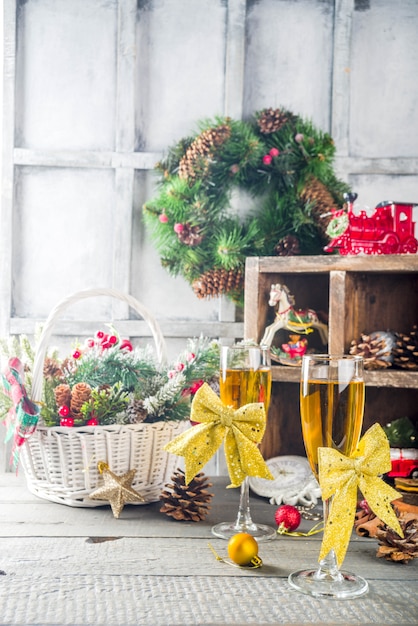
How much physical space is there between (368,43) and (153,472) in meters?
1.38

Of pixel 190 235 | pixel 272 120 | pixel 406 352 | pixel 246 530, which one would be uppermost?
pixel 272 120

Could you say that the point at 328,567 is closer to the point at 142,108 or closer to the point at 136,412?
the point at 136,412

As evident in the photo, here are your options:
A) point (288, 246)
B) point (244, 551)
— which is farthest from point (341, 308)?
point (244, 551)

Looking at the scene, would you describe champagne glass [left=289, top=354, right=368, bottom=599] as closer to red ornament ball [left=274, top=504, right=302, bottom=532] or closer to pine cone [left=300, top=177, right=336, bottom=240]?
red ornament ball [left=274, top=504, right=302, bottom=532]

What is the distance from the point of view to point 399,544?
3.40 feet

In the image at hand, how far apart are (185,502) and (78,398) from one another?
0.26 meters

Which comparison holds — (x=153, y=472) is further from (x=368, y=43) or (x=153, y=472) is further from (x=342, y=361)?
(x=368, y=43)

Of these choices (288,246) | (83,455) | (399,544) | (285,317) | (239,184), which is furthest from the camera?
(239,184)

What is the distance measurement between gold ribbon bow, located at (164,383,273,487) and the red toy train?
57 centimetres

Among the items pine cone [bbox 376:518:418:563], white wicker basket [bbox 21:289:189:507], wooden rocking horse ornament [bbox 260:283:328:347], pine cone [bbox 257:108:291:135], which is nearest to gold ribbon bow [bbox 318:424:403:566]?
pine cone [bbox 376:518:418:563]

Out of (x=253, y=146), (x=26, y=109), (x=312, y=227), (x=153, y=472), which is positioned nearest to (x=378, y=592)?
(x=153, y=472)

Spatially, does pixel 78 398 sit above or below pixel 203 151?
below

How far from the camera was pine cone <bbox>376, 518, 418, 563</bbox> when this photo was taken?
1029 mm

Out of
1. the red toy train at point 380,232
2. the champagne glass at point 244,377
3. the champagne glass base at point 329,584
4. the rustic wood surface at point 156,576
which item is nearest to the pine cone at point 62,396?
the rustic wood surface at point 156,576
